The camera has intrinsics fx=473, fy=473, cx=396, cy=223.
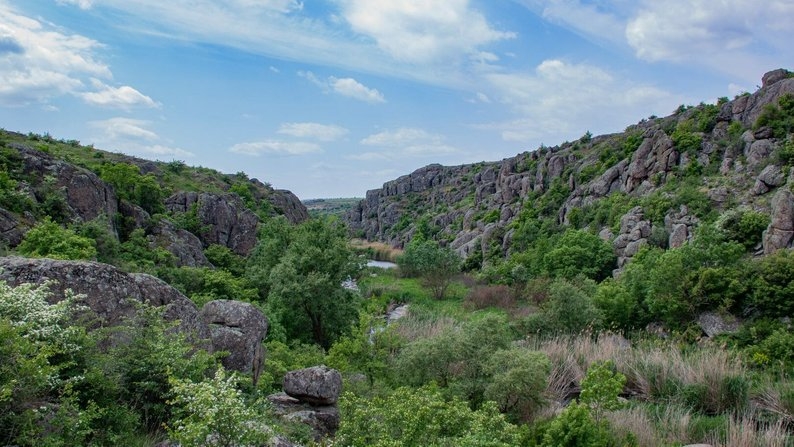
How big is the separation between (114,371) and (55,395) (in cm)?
70

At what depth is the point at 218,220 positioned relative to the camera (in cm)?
4603

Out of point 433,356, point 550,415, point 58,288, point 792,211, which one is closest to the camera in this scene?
point 58,288

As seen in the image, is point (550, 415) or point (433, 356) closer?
point (550, 415)

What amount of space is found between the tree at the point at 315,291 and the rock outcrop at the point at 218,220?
22.4 meters

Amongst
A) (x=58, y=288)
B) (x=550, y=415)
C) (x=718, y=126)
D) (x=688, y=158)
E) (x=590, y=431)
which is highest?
(x=718, y=126)

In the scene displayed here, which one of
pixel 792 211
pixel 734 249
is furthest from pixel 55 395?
pixel 792 211

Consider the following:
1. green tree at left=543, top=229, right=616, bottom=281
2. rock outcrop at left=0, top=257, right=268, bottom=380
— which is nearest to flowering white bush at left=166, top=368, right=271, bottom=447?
rock outcrop at left=0, top=257, right=268, bottom=380

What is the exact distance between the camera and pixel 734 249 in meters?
21.8

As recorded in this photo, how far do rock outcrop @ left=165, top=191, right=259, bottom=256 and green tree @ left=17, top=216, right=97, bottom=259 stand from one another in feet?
78.4

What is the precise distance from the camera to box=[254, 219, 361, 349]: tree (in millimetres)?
22391

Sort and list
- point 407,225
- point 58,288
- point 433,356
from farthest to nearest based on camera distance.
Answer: point 407,225 → point 433,356 → point 58,288

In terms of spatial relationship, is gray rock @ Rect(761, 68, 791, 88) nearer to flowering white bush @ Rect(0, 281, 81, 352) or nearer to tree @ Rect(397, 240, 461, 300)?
tree @ Rect(397, 240, 461, 300)

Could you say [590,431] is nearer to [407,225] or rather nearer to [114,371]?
[114,371]

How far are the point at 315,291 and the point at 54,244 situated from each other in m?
10.7
